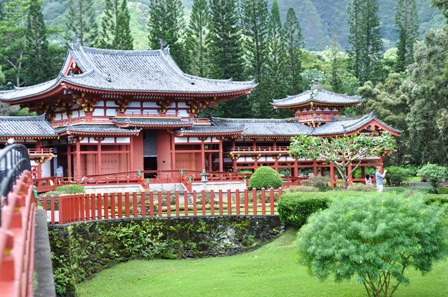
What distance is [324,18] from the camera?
13812 centimetres

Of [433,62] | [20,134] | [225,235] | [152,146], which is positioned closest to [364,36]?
[433,62]

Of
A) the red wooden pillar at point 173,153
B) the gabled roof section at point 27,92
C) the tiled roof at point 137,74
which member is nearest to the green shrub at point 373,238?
the tiled roof at point 137,74

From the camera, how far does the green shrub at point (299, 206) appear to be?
18578 millimetres

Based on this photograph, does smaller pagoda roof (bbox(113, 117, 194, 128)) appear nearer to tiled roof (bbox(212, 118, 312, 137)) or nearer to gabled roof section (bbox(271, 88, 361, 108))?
tiled roof (bbox(212, 118, 312, 137))

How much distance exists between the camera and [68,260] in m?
15.3

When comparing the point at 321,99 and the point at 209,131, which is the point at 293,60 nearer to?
the point at 321,99

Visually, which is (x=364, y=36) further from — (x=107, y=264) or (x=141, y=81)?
(x=107, y=264)

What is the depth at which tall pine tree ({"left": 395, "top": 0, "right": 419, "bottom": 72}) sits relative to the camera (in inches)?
2486

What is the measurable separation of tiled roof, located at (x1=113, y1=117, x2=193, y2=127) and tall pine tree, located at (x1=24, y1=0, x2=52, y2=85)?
20.5 meters

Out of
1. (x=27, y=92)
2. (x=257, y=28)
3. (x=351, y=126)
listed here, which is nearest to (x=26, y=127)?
(x=27, y=92)

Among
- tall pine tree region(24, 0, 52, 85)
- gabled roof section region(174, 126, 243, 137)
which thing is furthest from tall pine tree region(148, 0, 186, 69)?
gabled roof section region(174, 126, 243, 137)

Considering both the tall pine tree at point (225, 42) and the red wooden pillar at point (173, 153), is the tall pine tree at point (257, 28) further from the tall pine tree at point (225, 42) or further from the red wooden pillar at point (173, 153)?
the red wooden pillar at point (173, 153)

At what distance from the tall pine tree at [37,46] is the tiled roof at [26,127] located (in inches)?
743

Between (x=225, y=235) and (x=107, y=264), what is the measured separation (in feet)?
12.4
